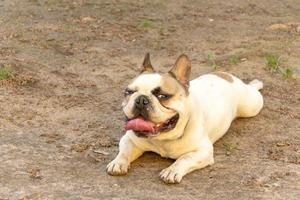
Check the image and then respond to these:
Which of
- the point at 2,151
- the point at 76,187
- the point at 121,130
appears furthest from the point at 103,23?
the point at 76,187

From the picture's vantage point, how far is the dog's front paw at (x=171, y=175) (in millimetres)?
4262

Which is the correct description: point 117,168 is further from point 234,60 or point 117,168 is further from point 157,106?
point 234,60

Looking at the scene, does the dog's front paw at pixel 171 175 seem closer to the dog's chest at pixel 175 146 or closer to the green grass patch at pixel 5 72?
the dog's chest at pixel 175 146

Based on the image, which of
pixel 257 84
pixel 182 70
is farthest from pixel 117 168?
pixel 257 84

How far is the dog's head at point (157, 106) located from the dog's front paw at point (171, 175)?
0.74ft

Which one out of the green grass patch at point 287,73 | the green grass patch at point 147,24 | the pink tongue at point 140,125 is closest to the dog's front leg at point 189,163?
the pink tongue at point 140,125

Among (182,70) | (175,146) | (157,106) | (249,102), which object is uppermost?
(182,70)

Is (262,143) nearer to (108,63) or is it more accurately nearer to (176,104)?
(176,104)

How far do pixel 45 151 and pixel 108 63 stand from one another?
2.61 meters

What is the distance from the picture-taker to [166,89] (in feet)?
14.0

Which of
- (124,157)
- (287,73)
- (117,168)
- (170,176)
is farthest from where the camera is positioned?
(287,73)

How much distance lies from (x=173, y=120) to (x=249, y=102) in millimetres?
1496

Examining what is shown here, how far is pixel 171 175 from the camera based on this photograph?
4.29 m

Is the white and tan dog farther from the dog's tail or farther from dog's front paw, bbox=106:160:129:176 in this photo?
the dog's tail
